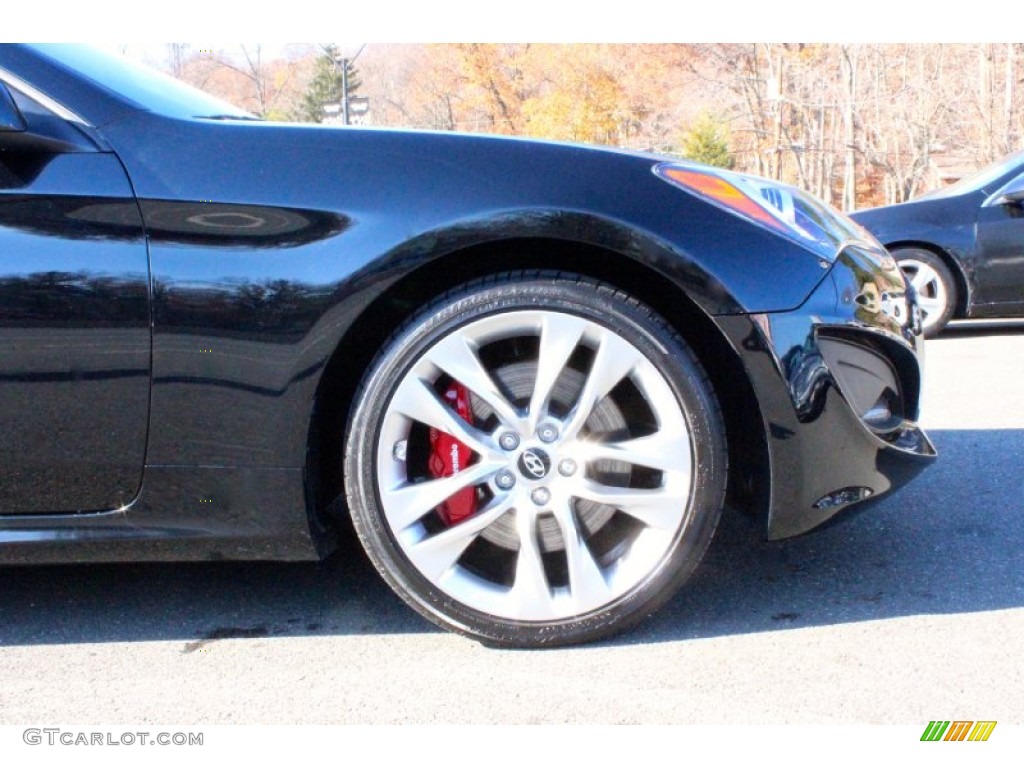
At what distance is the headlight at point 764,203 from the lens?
7.41ft

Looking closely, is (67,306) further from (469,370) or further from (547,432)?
(547,432)

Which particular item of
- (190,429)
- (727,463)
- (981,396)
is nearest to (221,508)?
(190,429)

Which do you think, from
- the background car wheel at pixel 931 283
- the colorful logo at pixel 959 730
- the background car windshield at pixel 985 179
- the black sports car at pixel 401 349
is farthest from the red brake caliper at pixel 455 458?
the background car windshield at pixel 985 179

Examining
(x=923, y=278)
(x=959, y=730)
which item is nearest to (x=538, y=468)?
(x=959, y=730)

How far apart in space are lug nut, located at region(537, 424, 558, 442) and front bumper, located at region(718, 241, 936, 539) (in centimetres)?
42

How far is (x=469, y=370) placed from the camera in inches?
87.2

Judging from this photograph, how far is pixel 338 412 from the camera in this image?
91.6 inches

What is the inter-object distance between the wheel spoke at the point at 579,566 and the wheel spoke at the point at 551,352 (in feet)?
0.66

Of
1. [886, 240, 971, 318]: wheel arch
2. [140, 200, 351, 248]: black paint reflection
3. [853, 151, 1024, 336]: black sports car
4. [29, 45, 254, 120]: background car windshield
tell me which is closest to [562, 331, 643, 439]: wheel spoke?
[140, 200, 351, 248]: black paint reflection

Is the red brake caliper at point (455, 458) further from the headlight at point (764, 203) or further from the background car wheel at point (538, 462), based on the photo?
the headlight at point (764, 203)

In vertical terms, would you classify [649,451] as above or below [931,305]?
above

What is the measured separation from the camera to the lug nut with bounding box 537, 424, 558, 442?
2234mm

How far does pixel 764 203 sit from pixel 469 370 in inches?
30.5

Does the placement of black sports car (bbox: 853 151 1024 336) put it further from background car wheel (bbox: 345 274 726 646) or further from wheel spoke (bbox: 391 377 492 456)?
wheel spoke (bbox: 391 377 492 456)
